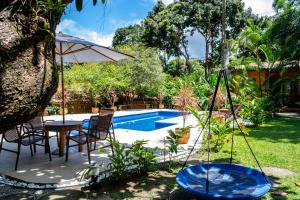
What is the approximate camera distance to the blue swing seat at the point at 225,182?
13.0 feet

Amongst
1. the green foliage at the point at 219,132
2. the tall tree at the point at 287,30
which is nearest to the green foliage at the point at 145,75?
the tall tree at the point at 287,30

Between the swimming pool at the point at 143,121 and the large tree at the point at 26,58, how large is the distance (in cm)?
1191

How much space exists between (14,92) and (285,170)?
625cm

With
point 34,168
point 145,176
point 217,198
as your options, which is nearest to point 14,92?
point 217,198

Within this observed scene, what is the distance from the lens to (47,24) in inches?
72.6

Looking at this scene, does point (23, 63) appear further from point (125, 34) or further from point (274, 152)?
point (125, 34)

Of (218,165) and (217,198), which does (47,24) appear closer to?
(217,198)

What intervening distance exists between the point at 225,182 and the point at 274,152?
154 inches

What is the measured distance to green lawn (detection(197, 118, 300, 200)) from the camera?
5719 millimetres

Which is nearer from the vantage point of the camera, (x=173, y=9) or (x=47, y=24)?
(x=47, y=24)

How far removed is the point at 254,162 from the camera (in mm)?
7020

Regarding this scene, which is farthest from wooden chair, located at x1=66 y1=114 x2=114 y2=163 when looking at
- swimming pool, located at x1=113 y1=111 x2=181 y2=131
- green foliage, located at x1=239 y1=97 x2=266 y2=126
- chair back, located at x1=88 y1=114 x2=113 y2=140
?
green foliage, located at x1=239 y1=97 x2=266 y2=126

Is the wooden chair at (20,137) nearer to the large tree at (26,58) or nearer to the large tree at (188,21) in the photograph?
the large tree at (26,58)

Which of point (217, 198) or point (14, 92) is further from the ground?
point (14, 92)
